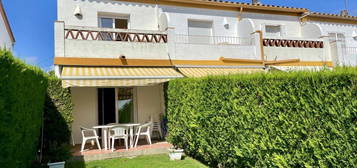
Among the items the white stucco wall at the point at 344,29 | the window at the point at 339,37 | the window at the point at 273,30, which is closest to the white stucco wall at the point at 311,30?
the window at the point at 273,30

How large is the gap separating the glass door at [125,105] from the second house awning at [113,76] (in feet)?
11.7

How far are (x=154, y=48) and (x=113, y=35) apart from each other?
364 centimetres

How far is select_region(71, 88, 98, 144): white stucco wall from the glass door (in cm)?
206

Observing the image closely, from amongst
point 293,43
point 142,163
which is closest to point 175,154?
point 142,163

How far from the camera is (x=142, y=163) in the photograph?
15836 millimetres

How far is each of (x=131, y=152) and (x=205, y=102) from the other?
23.3 ft

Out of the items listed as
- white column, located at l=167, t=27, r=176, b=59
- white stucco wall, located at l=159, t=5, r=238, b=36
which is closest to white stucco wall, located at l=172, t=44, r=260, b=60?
white column, located at l=167, t=27, r=176, b=59

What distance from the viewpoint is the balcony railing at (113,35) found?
20.2 meters

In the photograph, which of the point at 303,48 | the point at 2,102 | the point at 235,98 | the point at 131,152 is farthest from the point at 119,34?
the point at 303,48

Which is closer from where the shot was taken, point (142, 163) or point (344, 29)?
point (142, 163)

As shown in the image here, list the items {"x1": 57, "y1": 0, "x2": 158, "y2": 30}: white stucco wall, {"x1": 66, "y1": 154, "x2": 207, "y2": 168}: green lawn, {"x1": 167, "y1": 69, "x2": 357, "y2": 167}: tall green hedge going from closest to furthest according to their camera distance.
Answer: {"x1": 167, "y1": 69, "x2": 357, "y2": 167}: tall green hedge, {"x1": 66, "y1": 154, "x2": 207, "y2": 168}: green lawn, {"x1": 57, "y1": 0, "x2": 158, "y2": 30}: white stucco wall

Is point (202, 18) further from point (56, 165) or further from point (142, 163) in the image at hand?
point (56, 165)

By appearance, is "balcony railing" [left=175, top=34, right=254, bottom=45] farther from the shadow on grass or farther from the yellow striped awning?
the shadow on grass

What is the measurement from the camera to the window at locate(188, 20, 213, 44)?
27156 mm
